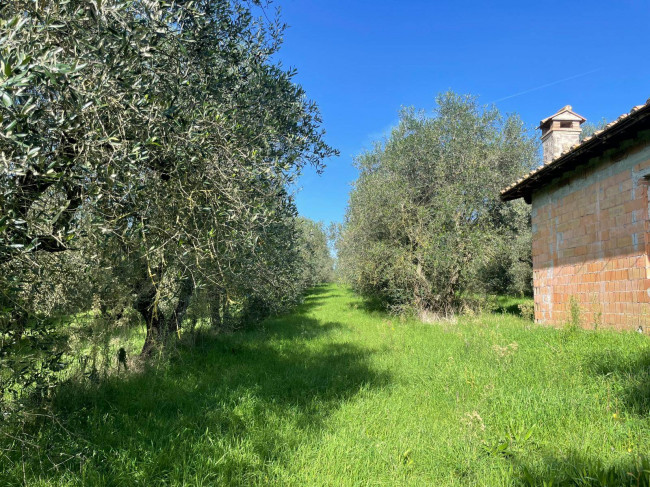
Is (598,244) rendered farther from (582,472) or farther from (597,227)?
(582,472)

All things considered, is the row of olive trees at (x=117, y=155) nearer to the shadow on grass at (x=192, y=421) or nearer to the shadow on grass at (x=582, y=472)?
the shadow on grass at (x=192, y=421)

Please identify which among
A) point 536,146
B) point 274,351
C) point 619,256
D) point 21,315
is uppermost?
point 536,146

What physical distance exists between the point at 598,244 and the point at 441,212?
5156mm

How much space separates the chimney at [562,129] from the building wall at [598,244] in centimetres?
218

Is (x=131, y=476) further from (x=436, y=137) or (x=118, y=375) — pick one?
(x=436, y=137)

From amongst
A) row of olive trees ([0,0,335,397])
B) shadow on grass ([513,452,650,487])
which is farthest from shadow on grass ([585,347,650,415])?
row of olive trees ([0,0,335,397])

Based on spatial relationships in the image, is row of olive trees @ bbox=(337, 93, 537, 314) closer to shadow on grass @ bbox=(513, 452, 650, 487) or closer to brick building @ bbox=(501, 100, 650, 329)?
brick building @ bbox=(501, 100, 650, 329)

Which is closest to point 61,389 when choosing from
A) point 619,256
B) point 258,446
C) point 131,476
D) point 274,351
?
point 131,476

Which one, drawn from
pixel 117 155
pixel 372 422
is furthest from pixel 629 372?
pixel 117 155

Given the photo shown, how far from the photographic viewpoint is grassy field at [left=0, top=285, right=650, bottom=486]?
3.33 metres

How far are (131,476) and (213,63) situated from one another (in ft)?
15.9

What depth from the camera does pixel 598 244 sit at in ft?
27.0

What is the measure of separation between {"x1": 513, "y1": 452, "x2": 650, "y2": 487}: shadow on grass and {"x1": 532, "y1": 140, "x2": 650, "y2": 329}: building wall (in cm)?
545

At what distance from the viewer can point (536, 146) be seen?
1550cm
